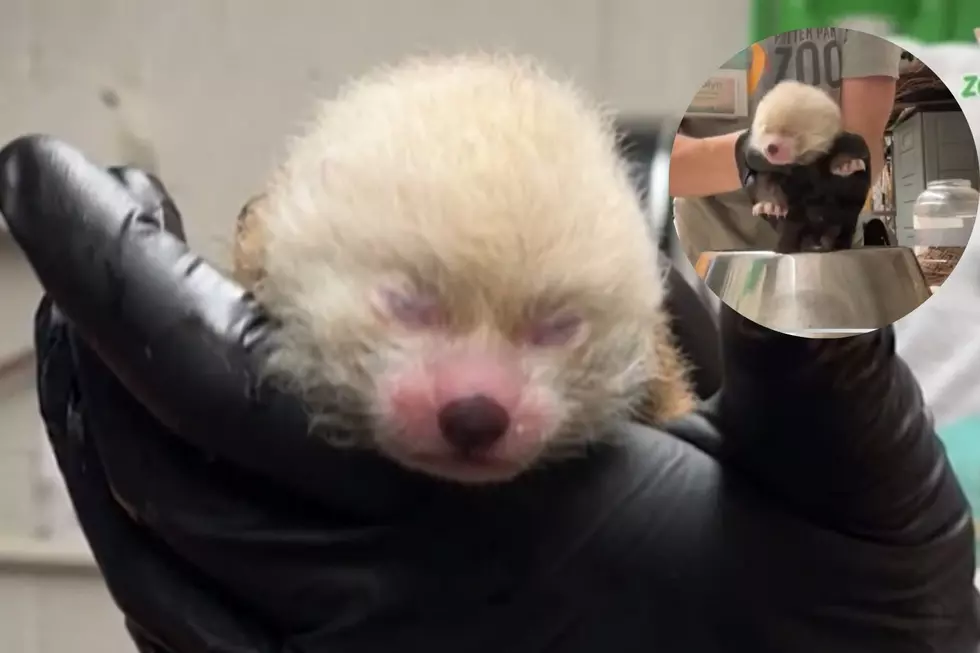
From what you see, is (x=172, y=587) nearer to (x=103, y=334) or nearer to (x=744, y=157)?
(x=103, y=334)

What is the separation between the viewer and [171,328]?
0.50m

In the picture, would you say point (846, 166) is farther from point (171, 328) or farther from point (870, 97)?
point (171, 328)

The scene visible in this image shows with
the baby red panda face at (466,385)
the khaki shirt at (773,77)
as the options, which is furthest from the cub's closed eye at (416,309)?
the khaki shirt at (773,77)

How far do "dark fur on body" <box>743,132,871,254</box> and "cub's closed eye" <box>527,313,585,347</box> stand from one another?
127 mm

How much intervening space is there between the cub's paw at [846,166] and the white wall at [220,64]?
874 mm

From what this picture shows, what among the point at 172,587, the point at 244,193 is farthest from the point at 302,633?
the point at 244,193

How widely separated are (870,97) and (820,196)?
0.14 ft

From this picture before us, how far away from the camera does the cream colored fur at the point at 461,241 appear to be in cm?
46

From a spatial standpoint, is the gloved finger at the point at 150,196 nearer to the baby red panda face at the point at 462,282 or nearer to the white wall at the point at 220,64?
the baby red panda face at the point at 462,282

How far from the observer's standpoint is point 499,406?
446 millimetres

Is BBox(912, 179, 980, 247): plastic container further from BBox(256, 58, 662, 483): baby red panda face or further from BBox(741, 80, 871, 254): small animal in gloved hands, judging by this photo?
BBox(256, 58, 662, 483): baby red panda face

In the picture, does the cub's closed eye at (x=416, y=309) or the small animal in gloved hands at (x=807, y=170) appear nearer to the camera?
the small animal in gloved hands at (x=807, y=170)

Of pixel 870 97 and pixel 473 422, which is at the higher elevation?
pixel 870 97

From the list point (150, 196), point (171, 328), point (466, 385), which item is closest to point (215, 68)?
point (150, 196)
